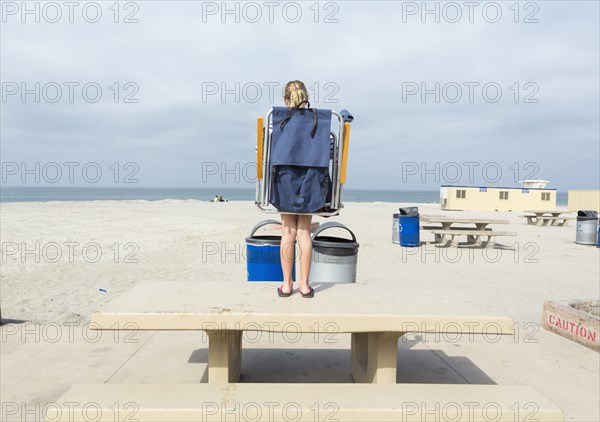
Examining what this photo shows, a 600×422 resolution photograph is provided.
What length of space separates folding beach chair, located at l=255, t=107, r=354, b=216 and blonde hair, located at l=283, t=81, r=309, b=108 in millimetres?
85

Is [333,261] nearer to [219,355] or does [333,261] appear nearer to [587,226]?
[219,355]

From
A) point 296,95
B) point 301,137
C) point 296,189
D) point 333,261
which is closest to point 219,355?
point 296,189

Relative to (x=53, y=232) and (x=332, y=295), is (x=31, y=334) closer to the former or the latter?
(x=332, y=295)

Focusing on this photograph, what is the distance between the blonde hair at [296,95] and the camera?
3041 mm

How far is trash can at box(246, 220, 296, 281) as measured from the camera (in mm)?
4070

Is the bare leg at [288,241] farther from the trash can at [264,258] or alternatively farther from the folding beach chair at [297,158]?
the trash can at [264,258]

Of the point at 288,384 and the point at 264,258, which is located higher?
the point at 264,258

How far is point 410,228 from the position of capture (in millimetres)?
12750

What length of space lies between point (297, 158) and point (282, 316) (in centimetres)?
98

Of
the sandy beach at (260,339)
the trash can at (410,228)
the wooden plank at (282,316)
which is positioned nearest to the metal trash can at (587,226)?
the sandy beach at (260,339)

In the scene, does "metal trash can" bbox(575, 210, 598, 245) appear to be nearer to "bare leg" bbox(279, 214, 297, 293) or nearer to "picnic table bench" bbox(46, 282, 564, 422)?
"picnic table bench" bbox(46, 282, 564, 422)

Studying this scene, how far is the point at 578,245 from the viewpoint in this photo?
14.1 meters

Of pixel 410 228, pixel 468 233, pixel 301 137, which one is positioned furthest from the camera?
pixel 468 233

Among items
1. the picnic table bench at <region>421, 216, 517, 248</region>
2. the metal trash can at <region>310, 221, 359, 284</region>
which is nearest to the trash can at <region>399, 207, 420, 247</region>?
the picnic table bench at <region>421, 216, 517, 248</region>
